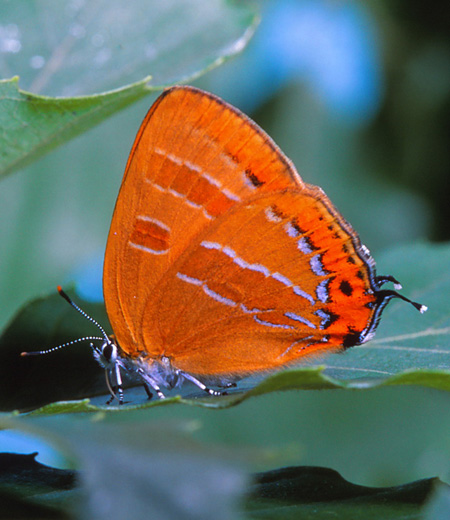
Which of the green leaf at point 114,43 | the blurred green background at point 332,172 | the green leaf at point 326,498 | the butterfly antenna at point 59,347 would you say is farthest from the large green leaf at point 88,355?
the blurred green background at point 332,172

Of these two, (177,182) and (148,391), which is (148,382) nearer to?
(148,391)

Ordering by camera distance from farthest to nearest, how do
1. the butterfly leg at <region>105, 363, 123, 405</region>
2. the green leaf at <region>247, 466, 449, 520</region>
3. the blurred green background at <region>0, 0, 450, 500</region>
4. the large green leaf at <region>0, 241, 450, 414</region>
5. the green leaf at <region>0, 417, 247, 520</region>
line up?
the blurred green background at <region>0, 0, 450, 500</region> → the butterfly leg at <region>105, 363, 123, 405</region> → the large green leaf at <region>0, 241, 450, 414</region> → the green leaf at <region>247, 466, 449, 520</region> → the green leaf at <region>0, 417, 247, 520</region>

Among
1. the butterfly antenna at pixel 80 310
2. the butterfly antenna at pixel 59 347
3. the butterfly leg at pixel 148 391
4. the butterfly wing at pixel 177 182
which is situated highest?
the butterfly wing at pixel 177 182

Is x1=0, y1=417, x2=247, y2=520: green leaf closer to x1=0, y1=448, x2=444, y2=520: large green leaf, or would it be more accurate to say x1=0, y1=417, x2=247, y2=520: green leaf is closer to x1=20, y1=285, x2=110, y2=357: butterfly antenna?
x1=0, y1=448, x2=444, y2=520: large green leaf

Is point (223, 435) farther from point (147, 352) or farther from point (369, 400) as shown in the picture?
point (147, 352)

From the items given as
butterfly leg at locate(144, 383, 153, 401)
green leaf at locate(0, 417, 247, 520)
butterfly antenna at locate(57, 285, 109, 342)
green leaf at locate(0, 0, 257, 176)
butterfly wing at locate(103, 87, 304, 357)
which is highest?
green leaf at locate(0, 0, 257, 176)

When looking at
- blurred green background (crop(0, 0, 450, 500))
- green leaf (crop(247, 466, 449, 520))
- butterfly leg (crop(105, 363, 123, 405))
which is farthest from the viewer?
blurred green background (crop(0, 0, 450, 500))

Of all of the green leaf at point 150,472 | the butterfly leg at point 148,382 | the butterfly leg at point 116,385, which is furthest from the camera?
the butterfly leg at point 148,382

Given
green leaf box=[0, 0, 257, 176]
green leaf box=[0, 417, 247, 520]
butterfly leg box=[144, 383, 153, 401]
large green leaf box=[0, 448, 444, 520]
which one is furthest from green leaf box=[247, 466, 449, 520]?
green leaf box=[0, 0, 257, 176]

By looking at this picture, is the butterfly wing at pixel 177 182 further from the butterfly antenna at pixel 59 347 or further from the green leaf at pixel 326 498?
the green leaf at pixel 326 498
